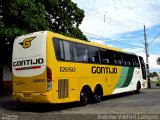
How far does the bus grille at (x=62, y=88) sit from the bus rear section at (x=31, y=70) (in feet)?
1.99

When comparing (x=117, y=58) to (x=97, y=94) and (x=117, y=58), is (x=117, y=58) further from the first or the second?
(x=97, y=94)

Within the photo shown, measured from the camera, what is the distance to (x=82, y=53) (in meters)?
17.6

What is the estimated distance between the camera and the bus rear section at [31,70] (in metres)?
15.1

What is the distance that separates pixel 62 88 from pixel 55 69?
3.21 ft

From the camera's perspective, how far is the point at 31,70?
15.6 metres

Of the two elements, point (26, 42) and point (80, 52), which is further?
point (80, 52)

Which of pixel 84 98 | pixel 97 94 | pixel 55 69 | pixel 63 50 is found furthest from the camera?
pixel 97 94

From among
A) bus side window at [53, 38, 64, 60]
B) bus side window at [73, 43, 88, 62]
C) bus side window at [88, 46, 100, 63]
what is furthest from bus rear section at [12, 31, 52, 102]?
bus side window at [88, 46, 100, 63]

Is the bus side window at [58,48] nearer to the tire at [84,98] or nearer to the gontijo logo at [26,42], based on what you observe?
the gontijo logo at [26,42]

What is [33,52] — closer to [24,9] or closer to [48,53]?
[48,53]

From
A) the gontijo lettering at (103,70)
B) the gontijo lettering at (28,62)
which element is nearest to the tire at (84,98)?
the gontijo lettering at (103,70)

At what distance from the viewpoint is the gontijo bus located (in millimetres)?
15148

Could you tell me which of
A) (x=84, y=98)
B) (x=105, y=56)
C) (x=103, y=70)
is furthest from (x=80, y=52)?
(x=105, y=56)

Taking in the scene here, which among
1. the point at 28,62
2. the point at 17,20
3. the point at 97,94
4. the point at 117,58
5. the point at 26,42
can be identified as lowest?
the point at 97,94
